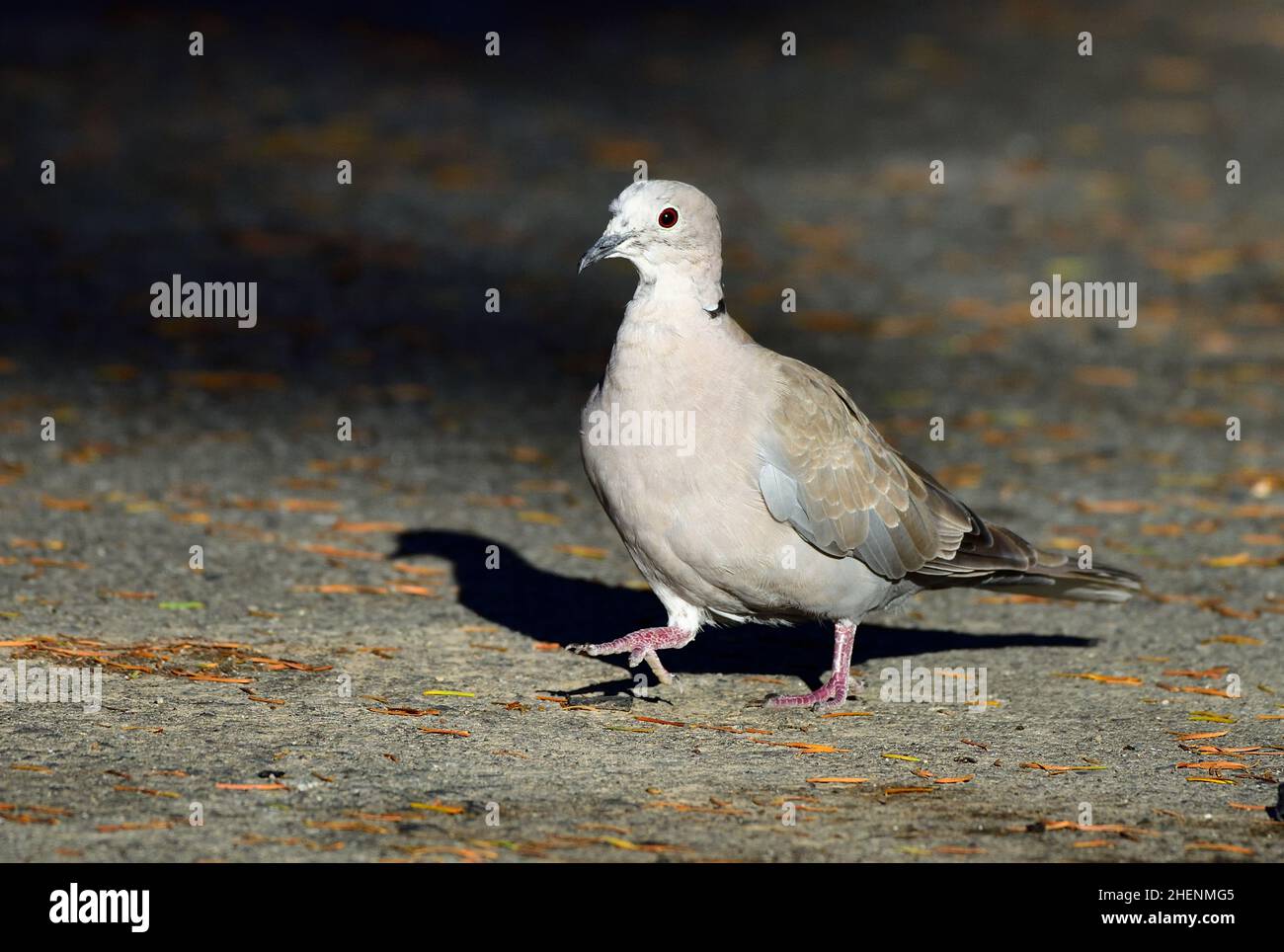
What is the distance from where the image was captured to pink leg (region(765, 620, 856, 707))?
6.17m

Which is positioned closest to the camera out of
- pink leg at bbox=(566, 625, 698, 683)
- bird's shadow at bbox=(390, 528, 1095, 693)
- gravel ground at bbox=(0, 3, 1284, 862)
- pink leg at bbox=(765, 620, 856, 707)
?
gravel ground at bbox=(0, 3, 1284, 862)

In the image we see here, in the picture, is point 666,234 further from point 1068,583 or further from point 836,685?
point 1068,583

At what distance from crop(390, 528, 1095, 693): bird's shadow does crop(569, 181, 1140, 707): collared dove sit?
53 cm

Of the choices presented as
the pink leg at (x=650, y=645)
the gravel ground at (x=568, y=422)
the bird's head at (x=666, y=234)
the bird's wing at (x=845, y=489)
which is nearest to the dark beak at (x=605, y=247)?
the bird's head at (x=666, y=234)

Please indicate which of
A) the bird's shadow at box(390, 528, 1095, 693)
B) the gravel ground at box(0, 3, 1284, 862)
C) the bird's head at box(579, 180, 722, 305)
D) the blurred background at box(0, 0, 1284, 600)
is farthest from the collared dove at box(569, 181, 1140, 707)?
the blurred background at box(0, 0, 1284, 600)

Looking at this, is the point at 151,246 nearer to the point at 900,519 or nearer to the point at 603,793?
the point at 900,519

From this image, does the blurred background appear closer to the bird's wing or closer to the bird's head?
the bird's wing

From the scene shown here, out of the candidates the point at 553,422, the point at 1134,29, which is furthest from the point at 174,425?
the point at 1134,29

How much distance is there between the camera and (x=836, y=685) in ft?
20.4

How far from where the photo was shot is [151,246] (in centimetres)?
1254

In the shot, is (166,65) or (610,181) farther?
(166,65)

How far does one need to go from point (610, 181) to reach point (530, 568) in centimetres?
741

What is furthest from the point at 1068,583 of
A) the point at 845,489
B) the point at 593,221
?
the point at 593,221

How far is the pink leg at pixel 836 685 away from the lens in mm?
6172
